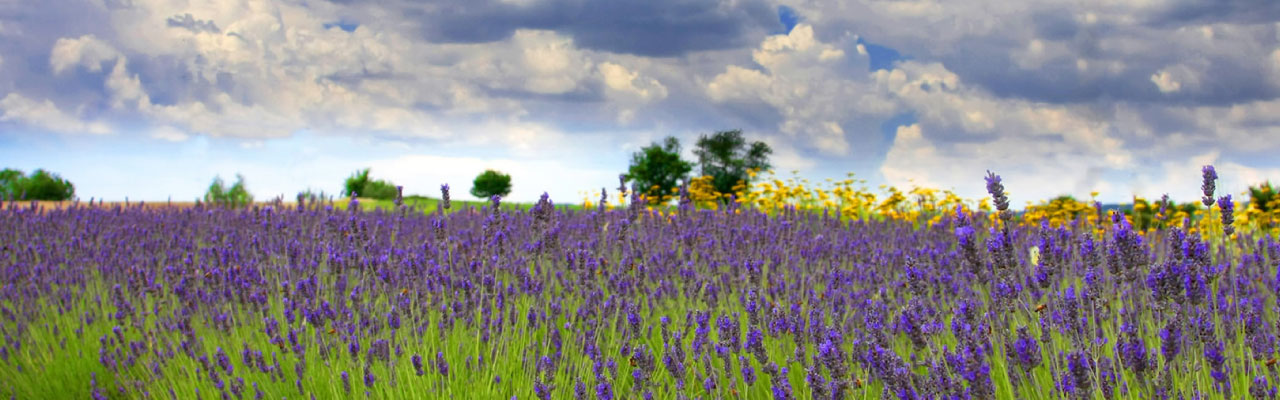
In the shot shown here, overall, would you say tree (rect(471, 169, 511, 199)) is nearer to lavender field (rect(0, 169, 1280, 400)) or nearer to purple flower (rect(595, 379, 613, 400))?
lavender field (rect(0, 169, 1280, 400))

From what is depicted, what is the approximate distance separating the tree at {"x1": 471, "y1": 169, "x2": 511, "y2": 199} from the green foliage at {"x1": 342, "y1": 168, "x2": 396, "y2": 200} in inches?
373

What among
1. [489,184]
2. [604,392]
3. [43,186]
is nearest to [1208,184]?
[604,392]

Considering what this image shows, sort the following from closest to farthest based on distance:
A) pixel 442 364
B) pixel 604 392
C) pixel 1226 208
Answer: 1. pixel 604 392
2. pixel 1226 208
3. pixel 442 364

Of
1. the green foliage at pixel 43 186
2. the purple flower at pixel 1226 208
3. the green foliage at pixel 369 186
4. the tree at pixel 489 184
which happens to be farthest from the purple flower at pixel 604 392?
the tree at pixel 489 184

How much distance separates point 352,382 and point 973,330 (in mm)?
2264

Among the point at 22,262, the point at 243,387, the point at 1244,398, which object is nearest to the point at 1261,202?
the point at 1244,398

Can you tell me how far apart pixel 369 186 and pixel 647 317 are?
866 inches

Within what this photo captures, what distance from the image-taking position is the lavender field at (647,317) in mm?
2260

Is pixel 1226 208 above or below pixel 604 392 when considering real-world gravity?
above

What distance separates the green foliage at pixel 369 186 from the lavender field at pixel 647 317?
17573 millimetres

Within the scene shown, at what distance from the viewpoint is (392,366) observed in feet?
10.5

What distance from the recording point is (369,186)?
2447 cm

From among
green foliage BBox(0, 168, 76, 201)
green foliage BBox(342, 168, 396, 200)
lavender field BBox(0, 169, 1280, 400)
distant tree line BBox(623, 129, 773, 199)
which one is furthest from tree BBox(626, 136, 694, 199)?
lavender field BBox(0, 169, 1280, 400)

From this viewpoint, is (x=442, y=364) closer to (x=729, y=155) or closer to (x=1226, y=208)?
(x=1226, y=208)
